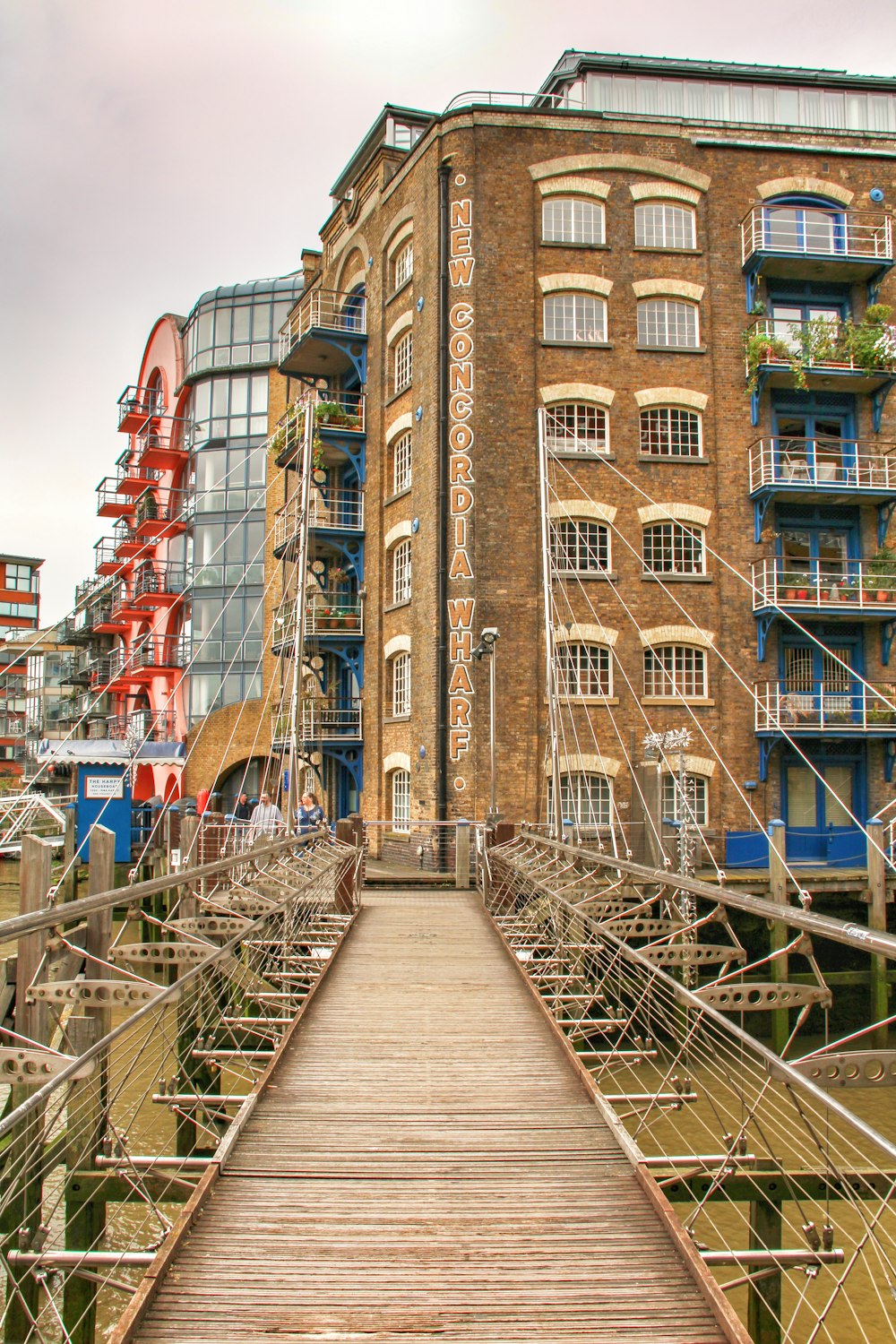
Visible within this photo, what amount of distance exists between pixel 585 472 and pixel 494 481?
1942mm

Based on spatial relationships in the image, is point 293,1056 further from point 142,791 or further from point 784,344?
point 142,791

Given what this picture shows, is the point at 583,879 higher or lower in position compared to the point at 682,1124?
higher

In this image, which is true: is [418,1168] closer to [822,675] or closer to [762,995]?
[762,995]

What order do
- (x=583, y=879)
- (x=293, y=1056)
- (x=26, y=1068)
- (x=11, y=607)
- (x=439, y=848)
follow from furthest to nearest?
1. (x=11, y=607)
2. (x=439, y=848)
3. (x=583, y=879)
4. (x=293, y=1056)
5. (x=26, y=1068)

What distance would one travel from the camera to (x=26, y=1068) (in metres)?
5.19

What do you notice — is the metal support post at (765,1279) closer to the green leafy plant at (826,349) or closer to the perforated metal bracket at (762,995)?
the perforated metal bracket at (762,995)

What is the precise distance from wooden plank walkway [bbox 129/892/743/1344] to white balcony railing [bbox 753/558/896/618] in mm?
16164

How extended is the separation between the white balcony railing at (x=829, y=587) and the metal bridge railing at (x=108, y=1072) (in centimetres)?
1297

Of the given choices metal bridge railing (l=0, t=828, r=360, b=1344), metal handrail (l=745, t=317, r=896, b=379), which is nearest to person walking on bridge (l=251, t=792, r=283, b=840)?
metal bridge railing (l=0, t=828, r=360, b=1344)

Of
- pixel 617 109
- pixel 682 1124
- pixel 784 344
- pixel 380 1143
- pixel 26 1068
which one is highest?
pixel 617 109

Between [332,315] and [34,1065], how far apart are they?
2507 cm

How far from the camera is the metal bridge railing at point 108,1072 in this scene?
4609 millimetres

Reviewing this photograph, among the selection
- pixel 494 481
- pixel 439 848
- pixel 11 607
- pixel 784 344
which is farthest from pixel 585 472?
pixel 11 607

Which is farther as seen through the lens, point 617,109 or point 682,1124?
point 617,109
